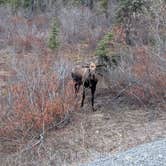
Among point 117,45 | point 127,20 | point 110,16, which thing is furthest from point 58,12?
point 117,45

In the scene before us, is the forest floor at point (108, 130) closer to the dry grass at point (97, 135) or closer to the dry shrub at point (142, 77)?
the dry grass at point (97, 135)

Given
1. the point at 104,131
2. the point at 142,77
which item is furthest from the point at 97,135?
the point at 142,77

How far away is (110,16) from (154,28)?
31.8 feet

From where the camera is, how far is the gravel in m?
6.31

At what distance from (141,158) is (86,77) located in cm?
343

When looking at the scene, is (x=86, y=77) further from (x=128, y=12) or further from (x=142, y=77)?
(x=128, y=12)

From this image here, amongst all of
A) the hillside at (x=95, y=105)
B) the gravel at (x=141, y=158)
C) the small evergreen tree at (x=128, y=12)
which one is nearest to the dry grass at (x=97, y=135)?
the hillside at (x=95, y=105)

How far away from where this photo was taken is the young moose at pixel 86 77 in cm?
954

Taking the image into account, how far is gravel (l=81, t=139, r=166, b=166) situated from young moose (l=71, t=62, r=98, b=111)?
284 cm

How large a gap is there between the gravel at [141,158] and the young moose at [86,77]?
284cm

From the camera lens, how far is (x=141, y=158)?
6488 millimetres

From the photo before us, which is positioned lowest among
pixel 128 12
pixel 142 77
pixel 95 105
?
pixel 95 105

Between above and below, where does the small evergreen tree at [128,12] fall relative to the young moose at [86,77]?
above

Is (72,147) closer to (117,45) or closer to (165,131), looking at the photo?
(165,131)
